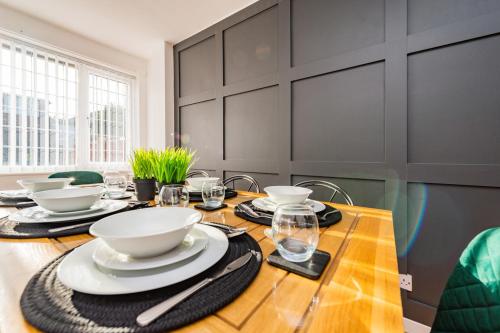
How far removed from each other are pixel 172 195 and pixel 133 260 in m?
0.42

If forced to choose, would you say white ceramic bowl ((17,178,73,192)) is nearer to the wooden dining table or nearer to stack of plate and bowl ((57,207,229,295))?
the wooden dining table

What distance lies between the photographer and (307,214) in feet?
1.53

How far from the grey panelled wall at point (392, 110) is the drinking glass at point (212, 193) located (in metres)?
1.14

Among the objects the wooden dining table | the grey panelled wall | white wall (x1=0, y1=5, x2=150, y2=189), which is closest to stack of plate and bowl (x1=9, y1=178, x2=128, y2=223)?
the wooden dining table

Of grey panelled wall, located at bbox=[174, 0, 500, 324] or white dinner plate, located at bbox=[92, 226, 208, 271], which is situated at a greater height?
grey panelled wall, located at bbox=[174, 0, 500, 324]

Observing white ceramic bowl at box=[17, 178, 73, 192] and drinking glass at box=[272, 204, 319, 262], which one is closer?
drinking glass at box=[272, 204, 319, 262]

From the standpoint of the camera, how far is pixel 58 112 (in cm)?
278

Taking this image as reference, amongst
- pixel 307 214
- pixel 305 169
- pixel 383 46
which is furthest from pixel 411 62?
pixel 307 214

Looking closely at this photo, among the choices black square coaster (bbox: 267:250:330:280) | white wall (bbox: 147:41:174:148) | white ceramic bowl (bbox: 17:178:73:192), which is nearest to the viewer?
black square coaster (bbox: 267:250:330:280)

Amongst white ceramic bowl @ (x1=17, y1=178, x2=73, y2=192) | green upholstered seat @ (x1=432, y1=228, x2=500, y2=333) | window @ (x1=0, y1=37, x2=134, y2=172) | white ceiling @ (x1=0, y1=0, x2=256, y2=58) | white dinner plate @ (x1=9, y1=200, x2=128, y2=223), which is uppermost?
white ceiling @ (x1=0, y1=0, x2=256, y2=58)

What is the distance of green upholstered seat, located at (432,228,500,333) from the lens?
430mm

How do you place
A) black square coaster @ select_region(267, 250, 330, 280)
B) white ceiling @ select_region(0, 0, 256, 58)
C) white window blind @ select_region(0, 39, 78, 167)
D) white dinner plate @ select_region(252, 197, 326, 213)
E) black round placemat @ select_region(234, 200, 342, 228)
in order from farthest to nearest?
white window blind @ select_region(0, 39, 78, 167) < white ceiling @ select_region(0, 0, 256, 58) < white dinner plate @ select_region(252, 197, 326, 213) < black round placemat @ select_region(234, 200, 342, 228) < black square coaster @ select_region(267, 250, 330, 280)

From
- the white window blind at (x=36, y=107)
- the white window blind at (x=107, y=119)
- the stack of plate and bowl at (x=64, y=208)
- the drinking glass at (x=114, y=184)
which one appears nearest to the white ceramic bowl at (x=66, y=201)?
the stack of plate and bowl at (x=64, y=208)

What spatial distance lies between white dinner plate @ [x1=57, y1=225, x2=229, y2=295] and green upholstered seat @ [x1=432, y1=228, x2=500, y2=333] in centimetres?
53
